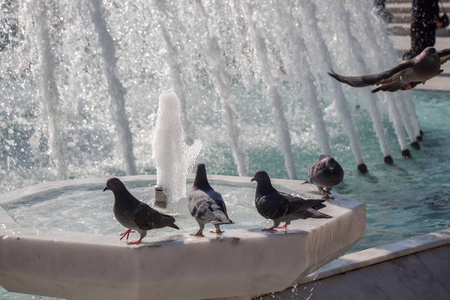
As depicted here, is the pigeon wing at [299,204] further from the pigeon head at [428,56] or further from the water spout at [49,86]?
the water spout at [49,86]

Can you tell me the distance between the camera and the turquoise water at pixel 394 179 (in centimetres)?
564

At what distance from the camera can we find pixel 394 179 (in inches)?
288

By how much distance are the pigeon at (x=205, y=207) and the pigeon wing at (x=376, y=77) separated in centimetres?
84

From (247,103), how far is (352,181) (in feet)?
16.4

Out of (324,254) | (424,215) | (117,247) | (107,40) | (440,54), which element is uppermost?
(107,40)

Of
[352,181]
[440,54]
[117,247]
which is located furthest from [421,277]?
[352,181]

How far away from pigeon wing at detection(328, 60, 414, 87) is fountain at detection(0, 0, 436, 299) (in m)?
0.69

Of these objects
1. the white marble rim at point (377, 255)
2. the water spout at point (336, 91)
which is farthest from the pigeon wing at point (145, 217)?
the water spout at point (336, 91)

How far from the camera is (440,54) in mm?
3684

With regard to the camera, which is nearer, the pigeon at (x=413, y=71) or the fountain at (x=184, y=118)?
the fountain at (x=184, y=118)

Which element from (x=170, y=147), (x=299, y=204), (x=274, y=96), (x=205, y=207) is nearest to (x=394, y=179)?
(x=274, y=96)

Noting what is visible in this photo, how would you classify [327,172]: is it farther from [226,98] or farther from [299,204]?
[226,98]

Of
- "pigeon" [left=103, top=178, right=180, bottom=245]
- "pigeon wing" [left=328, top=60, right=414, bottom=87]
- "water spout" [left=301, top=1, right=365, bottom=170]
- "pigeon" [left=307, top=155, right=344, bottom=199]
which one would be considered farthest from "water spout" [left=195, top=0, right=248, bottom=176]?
"pigeon" [left=103, top=178, right=180, bottom=245]

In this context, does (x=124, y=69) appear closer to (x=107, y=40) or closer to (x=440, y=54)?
(x=107, y=40)
